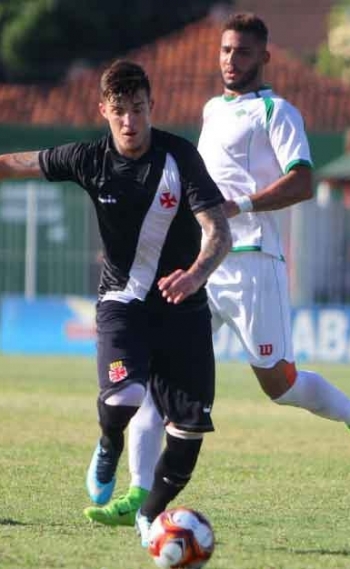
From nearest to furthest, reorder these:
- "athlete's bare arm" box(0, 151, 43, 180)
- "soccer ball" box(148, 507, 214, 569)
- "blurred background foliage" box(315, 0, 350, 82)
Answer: "soccer ball" box(148, 507, 214, 569) → "athlete's bare arm" box(0, 151, 43, 180) → "blurred background foliage" box(315, 0, 350, 82)

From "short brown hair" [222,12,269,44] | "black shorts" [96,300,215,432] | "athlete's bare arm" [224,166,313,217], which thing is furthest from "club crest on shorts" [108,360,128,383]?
"short brown hair" [222,12,269,44]

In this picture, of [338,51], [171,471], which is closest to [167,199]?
[171,471]

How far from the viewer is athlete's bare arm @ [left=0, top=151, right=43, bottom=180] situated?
768 cm

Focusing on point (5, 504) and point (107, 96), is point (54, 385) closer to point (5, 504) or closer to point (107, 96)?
point (5, 504)

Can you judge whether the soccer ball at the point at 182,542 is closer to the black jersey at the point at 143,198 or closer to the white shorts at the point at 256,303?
the black jersey at the point at 143,198

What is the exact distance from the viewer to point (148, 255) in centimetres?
755

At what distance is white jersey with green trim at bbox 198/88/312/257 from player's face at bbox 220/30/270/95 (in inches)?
2.6

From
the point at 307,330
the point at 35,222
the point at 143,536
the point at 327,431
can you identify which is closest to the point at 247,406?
the point at 327,431

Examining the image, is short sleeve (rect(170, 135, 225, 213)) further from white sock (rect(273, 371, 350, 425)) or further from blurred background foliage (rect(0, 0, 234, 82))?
blurred background foliage (rect(0, 0, 234, 82))

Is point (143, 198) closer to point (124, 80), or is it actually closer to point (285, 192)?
point (124, 80)

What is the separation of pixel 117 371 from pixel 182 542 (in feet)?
2.85

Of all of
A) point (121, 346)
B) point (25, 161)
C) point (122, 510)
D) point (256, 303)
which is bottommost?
point (122, 510)

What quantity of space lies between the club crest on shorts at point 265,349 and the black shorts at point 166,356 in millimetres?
1456

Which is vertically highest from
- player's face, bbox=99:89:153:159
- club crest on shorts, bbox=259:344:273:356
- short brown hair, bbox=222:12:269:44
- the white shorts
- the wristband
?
short brown hair, bbox=222:12:269:44
